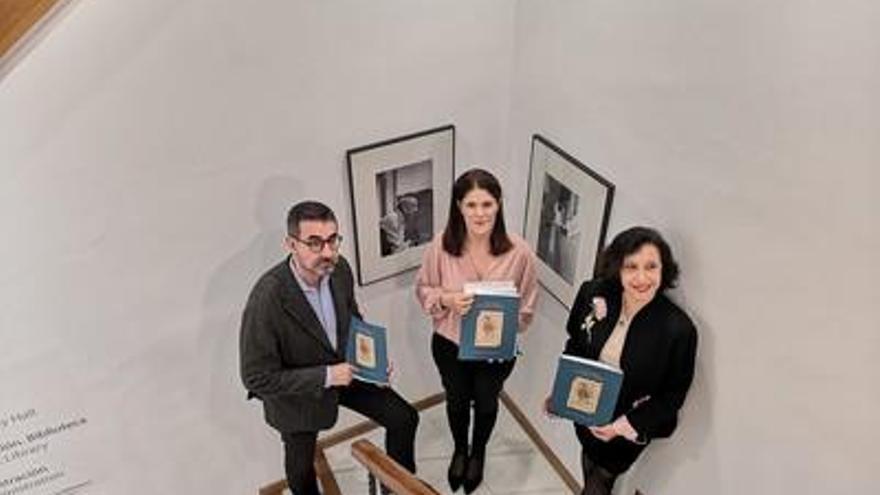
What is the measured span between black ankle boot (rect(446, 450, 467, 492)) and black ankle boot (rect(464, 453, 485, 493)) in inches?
1.0

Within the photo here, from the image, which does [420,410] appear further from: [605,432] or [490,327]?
[605,432]

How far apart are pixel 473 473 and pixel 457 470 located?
8cm

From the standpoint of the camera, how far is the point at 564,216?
4188mm

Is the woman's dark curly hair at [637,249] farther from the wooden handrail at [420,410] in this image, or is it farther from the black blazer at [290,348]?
the wooden handrail at [420,410]

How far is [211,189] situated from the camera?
371cm

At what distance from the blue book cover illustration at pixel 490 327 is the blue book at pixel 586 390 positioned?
33cm

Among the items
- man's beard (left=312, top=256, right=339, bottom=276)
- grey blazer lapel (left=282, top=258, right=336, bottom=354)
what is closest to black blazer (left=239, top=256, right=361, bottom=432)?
grey blazer lapel (left=282, top=258, right=336, bottom=354)

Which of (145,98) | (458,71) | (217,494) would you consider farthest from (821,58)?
(217,494)

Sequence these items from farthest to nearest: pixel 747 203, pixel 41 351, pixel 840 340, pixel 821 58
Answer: pixel 41 351, pixel 747 203, pixel 840 340, pixel 821 58

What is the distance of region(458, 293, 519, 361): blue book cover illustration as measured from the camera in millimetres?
3893

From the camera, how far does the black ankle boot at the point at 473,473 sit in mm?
4645

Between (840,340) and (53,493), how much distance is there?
3034 mm

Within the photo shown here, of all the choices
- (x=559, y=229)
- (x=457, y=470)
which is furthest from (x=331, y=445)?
(x=559, y=229)

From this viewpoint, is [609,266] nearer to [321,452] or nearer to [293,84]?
[293,84]
